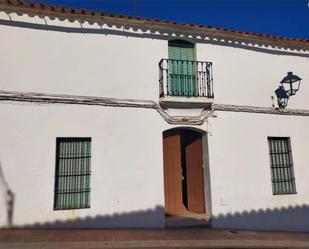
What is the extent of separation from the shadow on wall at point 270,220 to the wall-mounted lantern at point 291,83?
142 inches

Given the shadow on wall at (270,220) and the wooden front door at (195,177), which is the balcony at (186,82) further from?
the shadow on wall at (270,220)

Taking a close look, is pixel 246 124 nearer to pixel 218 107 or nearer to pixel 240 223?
pixel 218 107

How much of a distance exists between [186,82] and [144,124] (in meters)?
1.85

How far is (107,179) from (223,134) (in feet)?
11.5

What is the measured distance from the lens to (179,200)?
8.23m

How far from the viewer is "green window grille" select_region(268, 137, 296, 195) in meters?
8.69

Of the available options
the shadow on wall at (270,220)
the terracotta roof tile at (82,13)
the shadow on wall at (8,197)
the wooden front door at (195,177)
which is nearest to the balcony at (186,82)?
the terracotta roof tile at (82,13)

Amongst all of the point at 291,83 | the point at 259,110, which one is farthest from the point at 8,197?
the point at 291,83

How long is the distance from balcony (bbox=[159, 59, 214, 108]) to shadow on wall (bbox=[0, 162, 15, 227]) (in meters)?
4.21

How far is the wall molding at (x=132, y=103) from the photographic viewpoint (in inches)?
265

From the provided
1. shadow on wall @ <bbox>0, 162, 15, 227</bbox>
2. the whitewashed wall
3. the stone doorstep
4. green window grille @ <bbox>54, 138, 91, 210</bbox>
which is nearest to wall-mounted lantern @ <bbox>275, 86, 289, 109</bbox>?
the whitewashed wall

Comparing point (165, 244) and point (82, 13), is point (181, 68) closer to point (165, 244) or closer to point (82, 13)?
point (82, 13)

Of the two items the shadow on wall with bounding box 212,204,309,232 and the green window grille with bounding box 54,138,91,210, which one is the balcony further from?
the shadow on wall with bounding box 212,204,309,232

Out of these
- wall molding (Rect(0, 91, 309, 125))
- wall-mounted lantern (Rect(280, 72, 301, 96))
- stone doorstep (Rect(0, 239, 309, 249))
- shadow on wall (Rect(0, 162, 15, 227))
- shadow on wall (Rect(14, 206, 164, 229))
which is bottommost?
stone doorstep (Rect(0, 239, 309, 249))
